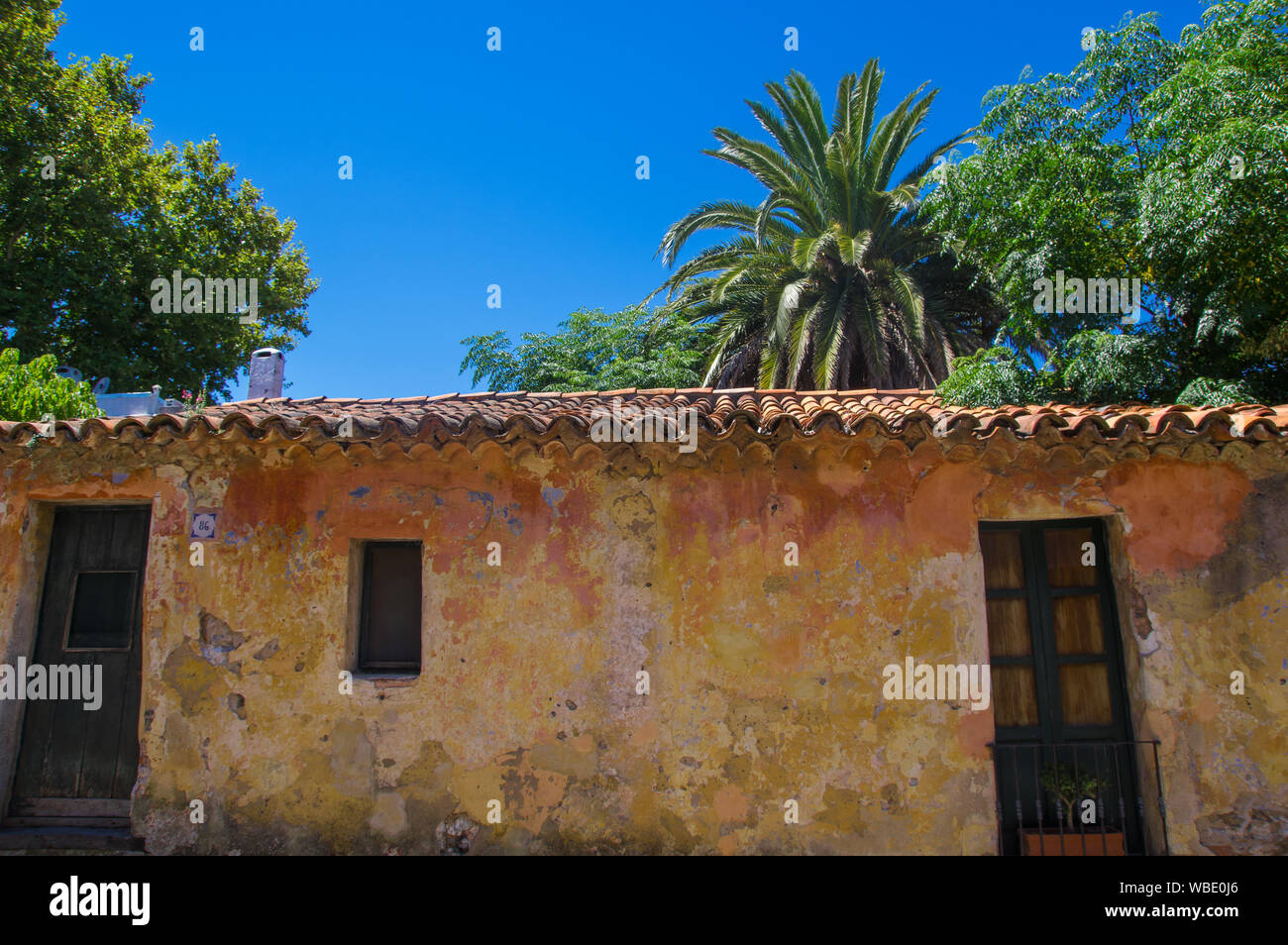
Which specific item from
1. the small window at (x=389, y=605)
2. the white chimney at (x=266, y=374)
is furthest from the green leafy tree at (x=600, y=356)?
the small window at (x=389, y=605)

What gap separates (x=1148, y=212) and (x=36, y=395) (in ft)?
37.0

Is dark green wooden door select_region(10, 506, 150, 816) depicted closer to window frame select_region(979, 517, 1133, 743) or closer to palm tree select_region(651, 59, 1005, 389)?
window frame select_region(979, 517, 1133, 743)

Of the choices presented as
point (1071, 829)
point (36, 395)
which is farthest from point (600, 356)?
point (1071, 829)

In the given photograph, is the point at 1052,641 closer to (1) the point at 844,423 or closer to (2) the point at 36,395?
(1) the point at 844,423

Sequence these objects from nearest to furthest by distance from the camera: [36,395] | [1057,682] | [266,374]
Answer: [1057,682] < [36,395] < [266,374]

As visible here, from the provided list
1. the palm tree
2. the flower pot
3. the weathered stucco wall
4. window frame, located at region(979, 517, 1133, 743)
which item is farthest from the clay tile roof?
the palm tree

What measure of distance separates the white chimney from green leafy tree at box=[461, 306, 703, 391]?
284 inches

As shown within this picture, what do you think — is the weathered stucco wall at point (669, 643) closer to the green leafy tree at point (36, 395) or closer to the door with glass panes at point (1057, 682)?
the door with glass panes at point (1057, 682)

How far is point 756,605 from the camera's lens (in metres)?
5.18

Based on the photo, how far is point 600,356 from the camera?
1691 cm

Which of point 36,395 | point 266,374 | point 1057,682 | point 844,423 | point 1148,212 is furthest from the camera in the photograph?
point 266,374

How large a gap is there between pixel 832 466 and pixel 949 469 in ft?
2.56
